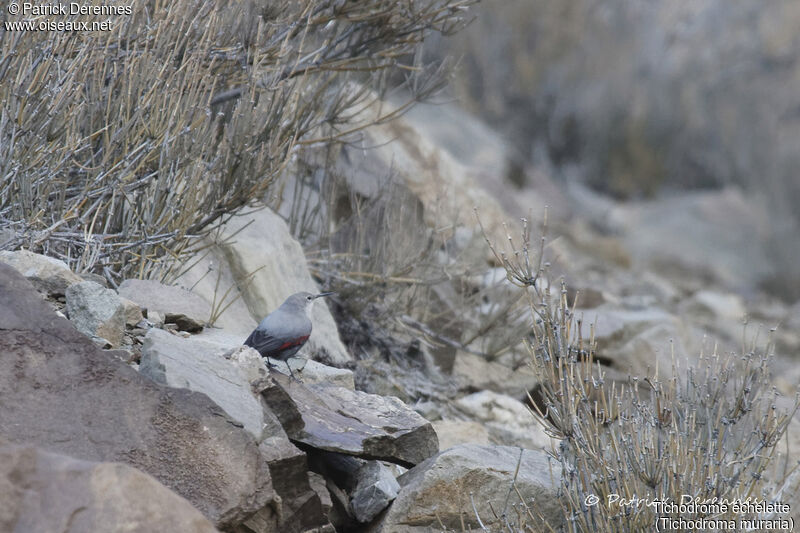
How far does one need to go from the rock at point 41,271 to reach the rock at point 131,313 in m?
0.25

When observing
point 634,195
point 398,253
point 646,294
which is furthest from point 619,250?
point 398,253

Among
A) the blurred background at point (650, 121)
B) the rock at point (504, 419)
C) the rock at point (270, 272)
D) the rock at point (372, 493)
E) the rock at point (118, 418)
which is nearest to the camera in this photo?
the rock at point (118, 418)

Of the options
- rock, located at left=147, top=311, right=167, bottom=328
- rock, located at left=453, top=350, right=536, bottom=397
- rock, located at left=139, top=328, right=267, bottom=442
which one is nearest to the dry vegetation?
rock, located at left=147, top=311, right=167, bottom=328

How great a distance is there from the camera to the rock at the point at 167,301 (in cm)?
431

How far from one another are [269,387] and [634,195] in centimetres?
1445

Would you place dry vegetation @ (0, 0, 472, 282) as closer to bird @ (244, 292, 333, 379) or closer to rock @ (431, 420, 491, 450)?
bird @ (244, 292, 333, 379)

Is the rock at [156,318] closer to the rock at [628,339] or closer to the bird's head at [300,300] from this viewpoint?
the bird's head at [300,300]

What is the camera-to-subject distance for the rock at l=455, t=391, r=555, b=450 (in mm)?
5887

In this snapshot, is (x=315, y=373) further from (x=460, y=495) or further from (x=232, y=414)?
(x=232, y=414)

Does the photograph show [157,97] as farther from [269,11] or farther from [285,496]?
[285,496]

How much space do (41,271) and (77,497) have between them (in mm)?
1815

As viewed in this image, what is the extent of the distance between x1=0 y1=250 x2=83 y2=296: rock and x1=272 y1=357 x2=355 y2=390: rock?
103 cm

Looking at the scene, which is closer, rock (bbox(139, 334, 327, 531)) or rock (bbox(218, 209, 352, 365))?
rock (bbox(139, 334, 327, 531))

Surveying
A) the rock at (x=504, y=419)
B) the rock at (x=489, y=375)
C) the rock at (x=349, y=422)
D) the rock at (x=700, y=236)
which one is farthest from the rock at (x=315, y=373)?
the rock at (x=700, y=236)
